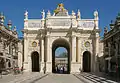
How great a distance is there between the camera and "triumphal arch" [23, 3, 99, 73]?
47.9 metres

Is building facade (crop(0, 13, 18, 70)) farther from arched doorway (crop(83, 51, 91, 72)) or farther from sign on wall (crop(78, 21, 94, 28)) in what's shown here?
arched doorway (crop(83, 51, 91, 72))

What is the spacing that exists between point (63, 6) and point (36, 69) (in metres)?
14.1

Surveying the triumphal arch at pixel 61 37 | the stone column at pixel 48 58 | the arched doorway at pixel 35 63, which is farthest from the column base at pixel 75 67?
the arched doorway at pixel 35 63

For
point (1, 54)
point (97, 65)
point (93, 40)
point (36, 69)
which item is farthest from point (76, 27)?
point (1, 54)

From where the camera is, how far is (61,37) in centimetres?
4872

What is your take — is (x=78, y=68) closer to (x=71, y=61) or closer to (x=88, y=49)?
(x=71, y=61)

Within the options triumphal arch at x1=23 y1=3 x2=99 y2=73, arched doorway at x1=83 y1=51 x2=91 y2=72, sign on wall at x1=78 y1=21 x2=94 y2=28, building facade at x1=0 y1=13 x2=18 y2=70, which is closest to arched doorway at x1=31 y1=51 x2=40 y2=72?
triumphal arch at x1=23 y1=3 x2=99 y2=73

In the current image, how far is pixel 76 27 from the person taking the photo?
4800cm

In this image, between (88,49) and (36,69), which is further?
(36,69)

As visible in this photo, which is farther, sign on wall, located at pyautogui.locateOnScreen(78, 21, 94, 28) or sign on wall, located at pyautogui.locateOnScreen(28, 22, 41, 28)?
sign on wall, located at pyautogui.locateOnScreen(28, 22, 41, 28)

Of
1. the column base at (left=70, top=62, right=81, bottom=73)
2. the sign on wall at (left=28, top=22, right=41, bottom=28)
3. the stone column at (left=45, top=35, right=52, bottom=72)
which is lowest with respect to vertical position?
the column base at (left=70, top=62, right=81, bottom=73)

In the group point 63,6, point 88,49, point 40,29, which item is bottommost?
point 88,49

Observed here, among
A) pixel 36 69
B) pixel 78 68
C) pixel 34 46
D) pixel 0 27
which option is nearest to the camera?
pixel 0 27

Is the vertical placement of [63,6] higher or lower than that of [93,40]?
higher
